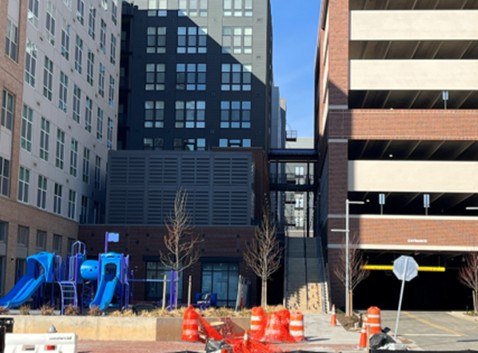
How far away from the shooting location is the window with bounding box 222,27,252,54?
78.7m

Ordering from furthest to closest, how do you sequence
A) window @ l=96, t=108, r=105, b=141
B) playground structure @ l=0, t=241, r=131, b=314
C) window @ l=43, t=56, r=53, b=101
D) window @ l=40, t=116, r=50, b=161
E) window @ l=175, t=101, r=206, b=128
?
window @ l=175, t=101, r=206, b=128
window @ l=96, t=108, r=105, b=141
window @ l=43, t=56, r=53, b=101
window @ l=40, t=116, r=50, b=161
playground structure @ l=0, t=241, r=131, b=314

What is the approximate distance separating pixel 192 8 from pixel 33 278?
51.1 metres

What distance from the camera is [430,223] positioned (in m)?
47.9

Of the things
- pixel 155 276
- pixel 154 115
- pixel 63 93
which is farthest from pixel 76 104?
pixel 154 115

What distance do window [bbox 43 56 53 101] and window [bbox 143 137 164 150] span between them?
103 feet

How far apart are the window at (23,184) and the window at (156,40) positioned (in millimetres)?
37870

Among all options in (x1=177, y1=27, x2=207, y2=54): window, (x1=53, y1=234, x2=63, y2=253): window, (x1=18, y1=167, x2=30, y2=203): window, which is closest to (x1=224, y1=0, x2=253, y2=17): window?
(x1=177, y1=27, x2=207, y2=54): window

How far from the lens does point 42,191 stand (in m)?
46.4

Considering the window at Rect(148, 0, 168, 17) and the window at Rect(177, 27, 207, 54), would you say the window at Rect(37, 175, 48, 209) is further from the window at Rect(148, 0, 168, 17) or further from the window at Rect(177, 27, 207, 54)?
the window at Rect(148, 0, 168, 17)

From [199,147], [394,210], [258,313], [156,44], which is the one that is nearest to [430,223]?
[394,210]

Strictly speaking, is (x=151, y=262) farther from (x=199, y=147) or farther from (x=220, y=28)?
(x=220, y=28)

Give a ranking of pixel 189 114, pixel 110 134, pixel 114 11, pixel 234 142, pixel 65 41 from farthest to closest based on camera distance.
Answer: pixel 189 114
pixel 234 142
pixel 114 11
pixel 110 134
pixel 65 41

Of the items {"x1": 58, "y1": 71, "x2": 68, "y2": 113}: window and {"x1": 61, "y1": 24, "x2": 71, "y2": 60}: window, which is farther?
{"x1": 61, "y1": 24, "x2": 71, "y2": 60}: window

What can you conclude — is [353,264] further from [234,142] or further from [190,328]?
[234,142]
